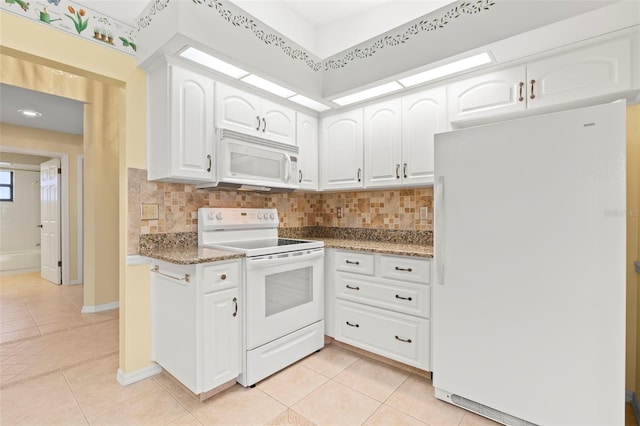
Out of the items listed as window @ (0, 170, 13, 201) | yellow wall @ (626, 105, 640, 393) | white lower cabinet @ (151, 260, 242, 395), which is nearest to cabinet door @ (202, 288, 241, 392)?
white lower cabinet @ (151, 260, 242, 395)

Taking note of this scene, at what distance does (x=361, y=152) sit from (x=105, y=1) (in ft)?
6.85

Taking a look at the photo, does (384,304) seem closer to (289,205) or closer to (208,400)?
(208,400)

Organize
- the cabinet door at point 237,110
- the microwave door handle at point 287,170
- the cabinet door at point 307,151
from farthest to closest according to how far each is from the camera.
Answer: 1. the cabinet door at point 307,151
2. the microwave door handle at point 287,170
3. the cabinet door at point 237,110

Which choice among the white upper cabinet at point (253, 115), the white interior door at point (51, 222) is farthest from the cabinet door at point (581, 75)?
the white interior door at point (51, 222)

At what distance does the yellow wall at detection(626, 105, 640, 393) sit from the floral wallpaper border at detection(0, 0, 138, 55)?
328 centimetres

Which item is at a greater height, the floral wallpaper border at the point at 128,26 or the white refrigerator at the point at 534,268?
the floral wallpaper border at the point at 128,26

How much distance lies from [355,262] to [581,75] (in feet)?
6.01

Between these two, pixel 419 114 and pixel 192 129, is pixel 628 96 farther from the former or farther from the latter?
pixel 192 129

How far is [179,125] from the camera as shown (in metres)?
1.93

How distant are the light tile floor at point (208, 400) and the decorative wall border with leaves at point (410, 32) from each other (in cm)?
241

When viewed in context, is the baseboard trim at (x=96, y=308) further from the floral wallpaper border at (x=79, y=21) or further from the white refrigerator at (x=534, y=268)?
the white refrigerator at (x=534, y=268)

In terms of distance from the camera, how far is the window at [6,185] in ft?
19.9

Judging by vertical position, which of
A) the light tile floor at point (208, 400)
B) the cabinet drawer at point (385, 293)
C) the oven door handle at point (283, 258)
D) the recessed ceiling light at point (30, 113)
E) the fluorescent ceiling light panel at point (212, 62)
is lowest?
the light tile floor at point (208, 400)

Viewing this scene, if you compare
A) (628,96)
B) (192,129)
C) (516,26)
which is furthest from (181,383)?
(628,96)
